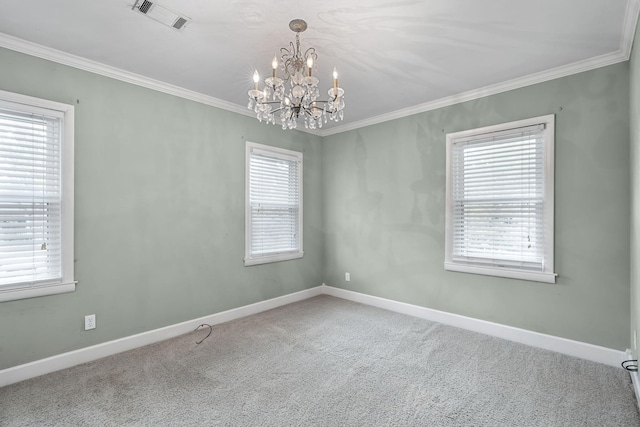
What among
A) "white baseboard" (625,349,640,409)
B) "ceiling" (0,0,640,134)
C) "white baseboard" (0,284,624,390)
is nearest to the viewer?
"ceiling" (0,0,640,134)

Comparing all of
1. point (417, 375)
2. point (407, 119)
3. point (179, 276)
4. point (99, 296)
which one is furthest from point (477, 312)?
point (99, 296)

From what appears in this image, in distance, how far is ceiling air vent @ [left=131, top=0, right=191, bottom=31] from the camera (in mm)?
2045

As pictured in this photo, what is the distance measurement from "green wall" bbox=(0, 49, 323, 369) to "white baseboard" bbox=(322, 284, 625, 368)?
5.40 ft

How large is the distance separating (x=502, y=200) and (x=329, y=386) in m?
2.45

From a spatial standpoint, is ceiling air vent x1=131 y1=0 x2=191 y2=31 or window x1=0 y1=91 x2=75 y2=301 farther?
window x1=0 y1=91 x2=75 y2=301

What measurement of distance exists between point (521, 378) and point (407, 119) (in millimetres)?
2940

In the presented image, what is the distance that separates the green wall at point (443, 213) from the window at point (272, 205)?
1.89 ft

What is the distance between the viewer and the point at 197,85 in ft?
10.8

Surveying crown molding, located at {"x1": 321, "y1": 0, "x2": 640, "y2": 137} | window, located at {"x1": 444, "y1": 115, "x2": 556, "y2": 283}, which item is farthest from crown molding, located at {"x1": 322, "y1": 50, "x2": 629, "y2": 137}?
window, located at {"x1": 444, "y1": 115, "x2": 556, "y2": 283}

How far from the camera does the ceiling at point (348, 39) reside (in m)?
2.07

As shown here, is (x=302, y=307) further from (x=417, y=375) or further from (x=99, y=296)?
(x=99, y=296)

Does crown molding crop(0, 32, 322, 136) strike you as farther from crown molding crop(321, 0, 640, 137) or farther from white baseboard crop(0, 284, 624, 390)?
white baseboard crop(0, 284, 624, 390)

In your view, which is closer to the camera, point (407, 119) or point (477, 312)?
point (477, 312)

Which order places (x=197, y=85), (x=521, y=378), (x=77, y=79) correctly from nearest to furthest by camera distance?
(x=521, y=378) → (x=77, y=79) → (x=197, y=85)
